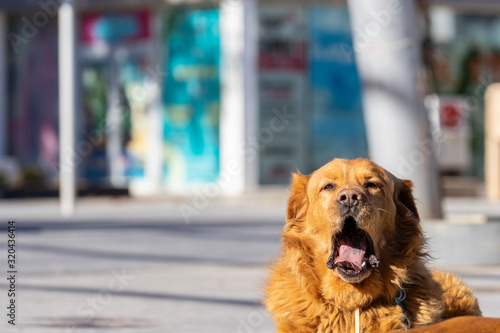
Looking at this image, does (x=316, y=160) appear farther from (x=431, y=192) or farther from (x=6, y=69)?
(x=431, y=192)

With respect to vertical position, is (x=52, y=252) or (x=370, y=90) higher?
(x=370, y=90)

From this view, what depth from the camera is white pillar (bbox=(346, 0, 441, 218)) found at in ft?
31.1

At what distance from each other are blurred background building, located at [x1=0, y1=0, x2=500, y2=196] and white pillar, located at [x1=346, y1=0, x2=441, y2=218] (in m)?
14.5

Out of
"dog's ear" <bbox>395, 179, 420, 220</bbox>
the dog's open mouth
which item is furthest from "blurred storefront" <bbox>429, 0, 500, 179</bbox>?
the dog's open mouth

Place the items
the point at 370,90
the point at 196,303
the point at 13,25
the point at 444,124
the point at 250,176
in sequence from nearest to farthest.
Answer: the point at 196,303 < the point at 370,90 < the point at 250,176 < the point at 444,124 < the point at 13,25

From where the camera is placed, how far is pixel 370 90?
9.69m

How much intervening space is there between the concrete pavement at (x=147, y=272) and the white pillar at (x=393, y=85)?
3.86ft

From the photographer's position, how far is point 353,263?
3965 mm

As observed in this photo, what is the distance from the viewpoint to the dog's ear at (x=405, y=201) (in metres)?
4.23

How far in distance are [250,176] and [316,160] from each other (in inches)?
89.4

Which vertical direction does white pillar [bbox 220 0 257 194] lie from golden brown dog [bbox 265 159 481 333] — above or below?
above

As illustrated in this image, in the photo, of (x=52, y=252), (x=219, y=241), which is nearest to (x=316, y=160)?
(x=219, y=241)

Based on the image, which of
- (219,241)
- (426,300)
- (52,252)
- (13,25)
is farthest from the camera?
(13,25)

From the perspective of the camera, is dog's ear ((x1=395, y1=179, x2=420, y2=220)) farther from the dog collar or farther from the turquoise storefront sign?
the turquoise storefront sign
